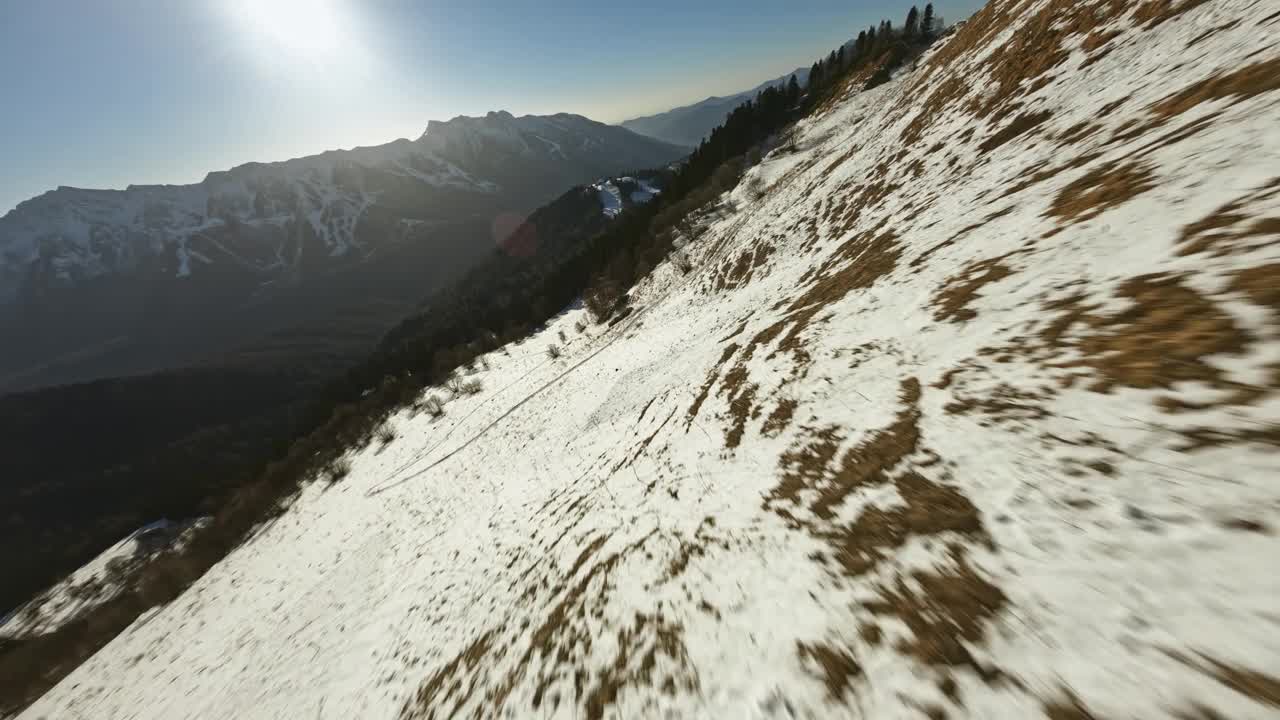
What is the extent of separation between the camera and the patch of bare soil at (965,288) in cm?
784

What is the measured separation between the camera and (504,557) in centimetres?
1343

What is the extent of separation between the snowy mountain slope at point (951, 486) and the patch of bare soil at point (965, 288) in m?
0.08

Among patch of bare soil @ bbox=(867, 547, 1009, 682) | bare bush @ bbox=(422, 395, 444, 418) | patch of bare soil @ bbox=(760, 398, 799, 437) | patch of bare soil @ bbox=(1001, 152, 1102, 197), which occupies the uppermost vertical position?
patch of bare soil @ bbox=(1001, 152, 1102, 197)

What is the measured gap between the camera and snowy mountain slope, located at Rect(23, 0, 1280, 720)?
3.49 metres

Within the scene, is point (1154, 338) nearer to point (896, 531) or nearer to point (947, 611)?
point (896, 531)

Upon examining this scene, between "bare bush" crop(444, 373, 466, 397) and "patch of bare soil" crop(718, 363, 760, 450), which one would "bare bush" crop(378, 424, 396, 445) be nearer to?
"bare bush" crop(444, 373, 466, 397)

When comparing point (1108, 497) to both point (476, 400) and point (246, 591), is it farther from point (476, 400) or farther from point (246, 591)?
point (476, 400)

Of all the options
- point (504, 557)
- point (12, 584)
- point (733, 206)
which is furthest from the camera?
point (12, 584)

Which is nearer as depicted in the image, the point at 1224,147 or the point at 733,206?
the point at 1224,147

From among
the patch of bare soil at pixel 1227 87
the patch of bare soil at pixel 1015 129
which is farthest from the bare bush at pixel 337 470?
the patch of bare soil at pixel 1227 87

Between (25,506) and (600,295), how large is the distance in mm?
192185

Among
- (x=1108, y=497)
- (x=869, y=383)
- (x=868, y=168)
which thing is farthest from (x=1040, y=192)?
(x=868, y=168)

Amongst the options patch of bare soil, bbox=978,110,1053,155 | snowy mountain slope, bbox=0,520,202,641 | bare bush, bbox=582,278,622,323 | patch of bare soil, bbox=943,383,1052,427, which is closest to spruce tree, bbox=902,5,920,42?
bare bush, bbox=582,278,622,323

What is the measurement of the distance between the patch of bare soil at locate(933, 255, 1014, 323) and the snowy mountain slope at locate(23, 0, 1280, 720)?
0.08 metres
